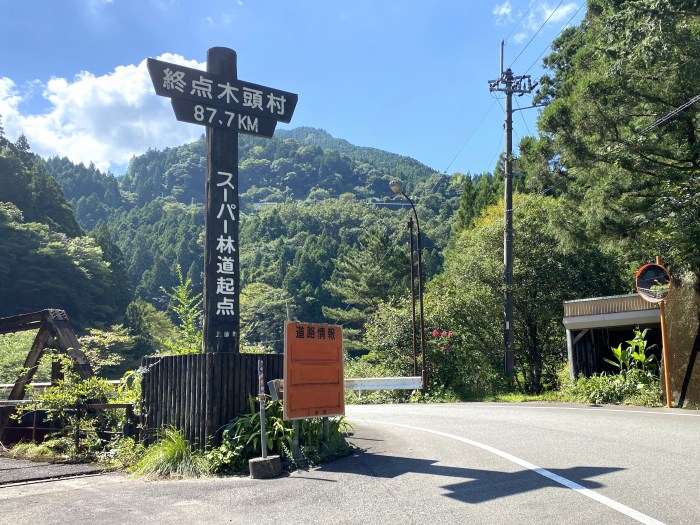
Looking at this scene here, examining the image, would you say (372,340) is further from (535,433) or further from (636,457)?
(636,457)

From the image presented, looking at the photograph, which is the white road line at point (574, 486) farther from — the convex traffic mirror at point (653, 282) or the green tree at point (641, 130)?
the green tree at point (641, 130)

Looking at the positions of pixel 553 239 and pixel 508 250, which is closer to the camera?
pixel 508 250

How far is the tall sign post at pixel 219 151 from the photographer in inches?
375

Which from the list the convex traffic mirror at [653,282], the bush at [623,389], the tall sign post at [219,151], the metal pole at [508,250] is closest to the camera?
the tall sign post at [219,151]

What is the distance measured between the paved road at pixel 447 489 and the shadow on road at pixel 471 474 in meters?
0.01

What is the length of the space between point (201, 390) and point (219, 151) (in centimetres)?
385

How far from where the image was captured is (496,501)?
561cm

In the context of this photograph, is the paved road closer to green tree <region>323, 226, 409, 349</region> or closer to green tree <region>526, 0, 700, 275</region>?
green tree <region>526, 0, 700, 275</region>

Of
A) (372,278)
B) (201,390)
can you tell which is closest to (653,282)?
(201,390)

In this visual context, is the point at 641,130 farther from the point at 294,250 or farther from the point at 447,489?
the point at 294,250

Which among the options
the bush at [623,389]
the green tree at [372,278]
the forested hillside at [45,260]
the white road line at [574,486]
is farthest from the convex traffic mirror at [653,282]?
the forested hillside at [45,260]

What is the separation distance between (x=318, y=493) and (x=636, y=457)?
382cm

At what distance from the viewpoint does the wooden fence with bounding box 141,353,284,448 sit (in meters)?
8.52

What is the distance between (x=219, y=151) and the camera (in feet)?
32.6
